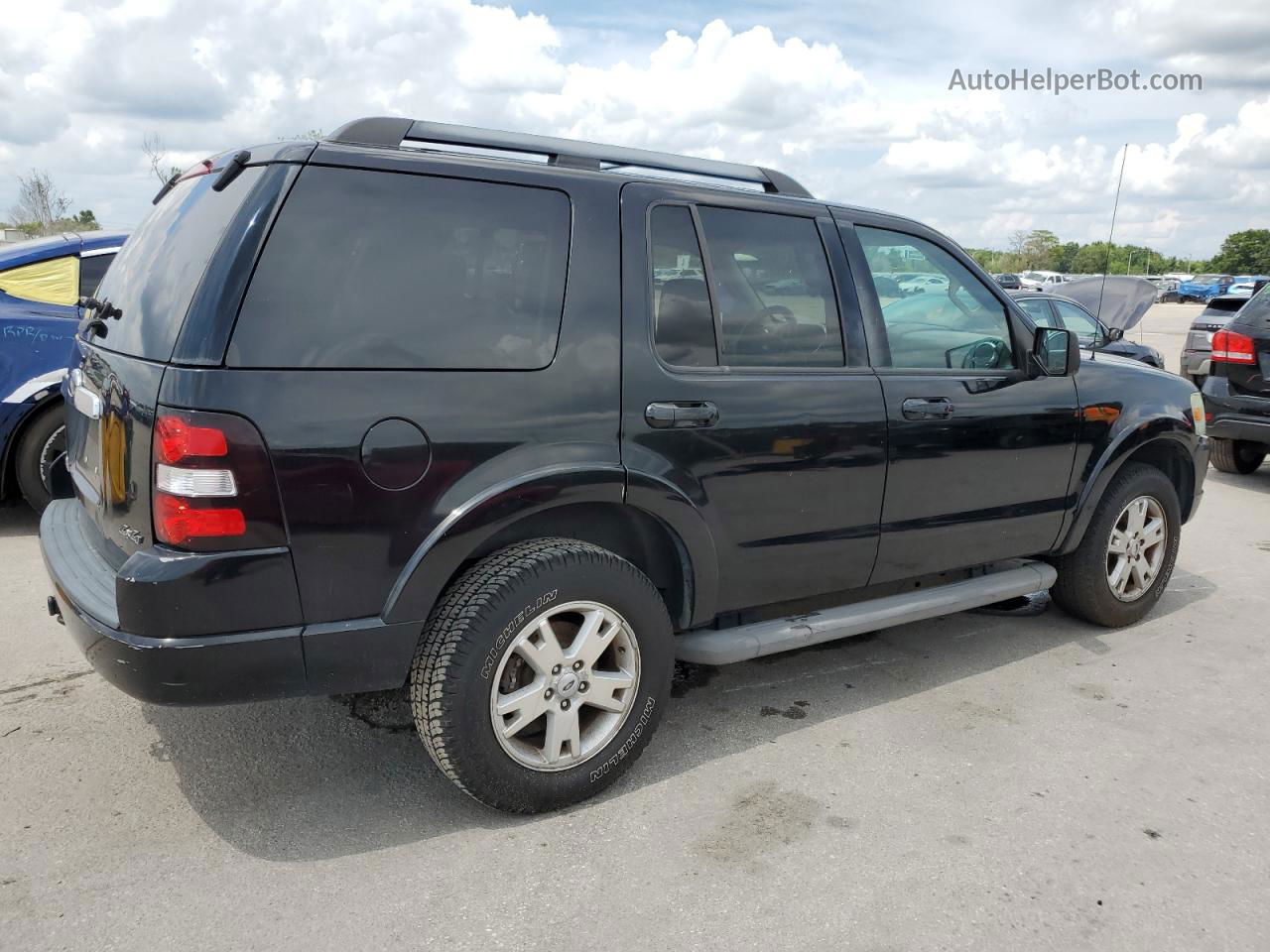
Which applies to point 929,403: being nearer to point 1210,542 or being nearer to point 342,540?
point 342,540

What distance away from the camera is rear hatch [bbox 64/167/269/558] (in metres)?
2.59

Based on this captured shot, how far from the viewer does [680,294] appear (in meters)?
3.22

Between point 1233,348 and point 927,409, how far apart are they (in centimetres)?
549

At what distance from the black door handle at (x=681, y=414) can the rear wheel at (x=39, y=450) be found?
415 cm

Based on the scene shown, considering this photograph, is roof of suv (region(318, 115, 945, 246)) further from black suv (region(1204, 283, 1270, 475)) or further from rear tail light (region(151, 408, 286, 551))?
black suv (region(1204, 283, 1270, 475))

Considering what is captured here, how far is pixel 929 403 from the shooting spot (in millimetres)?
3742

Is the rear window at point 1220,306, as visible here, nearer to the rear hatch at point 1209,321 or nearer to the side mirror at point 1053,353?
the rear hatch at point 1209,321

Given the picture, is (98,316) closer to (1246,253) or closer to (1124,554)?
(1124,554)

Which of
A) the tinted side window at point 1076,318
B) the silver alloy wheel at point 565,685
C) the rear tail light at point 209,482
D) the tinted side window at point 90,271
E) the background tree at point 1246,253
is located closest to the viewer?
the rear tail light at point 209,482

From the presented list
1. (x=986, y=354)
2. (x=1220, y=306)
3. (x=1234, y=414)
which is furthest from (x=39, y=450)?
(x=1220, y=306)

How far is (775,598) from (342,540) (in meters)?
1.59

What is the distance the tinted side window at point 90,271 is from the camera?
6.04 metres

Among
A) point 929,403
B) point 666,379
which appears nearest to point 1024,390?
point 929,403

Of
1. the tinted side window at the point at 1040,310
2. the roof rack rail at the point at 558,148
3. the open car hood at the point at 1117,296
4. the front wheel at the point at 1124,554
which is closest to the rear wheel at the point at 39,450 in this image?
the roof rack rail at the point at 558,148
